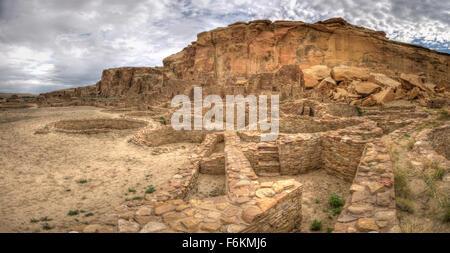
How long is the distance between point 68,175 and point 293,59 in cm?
3933

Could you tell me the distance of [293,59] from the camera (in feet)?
124

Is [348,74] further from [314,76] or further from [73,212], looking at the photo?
[73,212]

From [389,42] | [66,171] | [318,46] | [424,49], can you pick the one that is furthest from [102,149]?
[424,49]

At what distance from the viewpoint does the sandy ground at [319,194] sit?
14.9 feet

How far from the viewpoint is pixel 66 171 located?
7035mm

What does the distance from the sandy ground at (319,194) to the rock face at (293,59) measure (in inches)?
503

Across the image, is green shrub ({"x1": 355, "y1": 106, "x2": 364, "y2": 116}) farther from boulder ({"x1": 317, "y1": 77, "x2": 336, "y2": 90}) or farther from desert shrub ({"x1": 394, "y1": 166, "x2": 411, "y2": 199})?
desert shrub ({"x1": 394, "y1": 166, "x2": 411, "y2": 199})

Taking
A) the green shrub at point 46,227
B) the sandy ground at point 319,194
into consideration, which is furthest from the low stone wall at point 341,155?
the green shrub at point 46,227

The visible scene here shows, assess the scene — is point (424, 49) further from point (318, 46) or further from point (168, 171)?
point (168, 171)

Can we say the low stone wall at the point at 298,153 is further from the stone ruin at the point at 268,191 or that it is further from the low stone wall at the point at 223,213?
the low stone wall at the point at 223,213

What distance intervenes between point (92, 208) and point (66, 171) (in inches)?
129

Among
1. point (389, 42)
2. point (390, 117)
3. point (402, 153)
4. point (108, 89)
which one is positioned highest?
point (389, 42)

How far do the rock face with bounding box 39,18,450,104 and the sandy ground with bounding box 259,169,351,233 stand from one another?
12772mm

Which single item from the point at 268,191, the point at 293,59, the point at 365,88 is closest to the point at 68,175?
the point at 268,191
